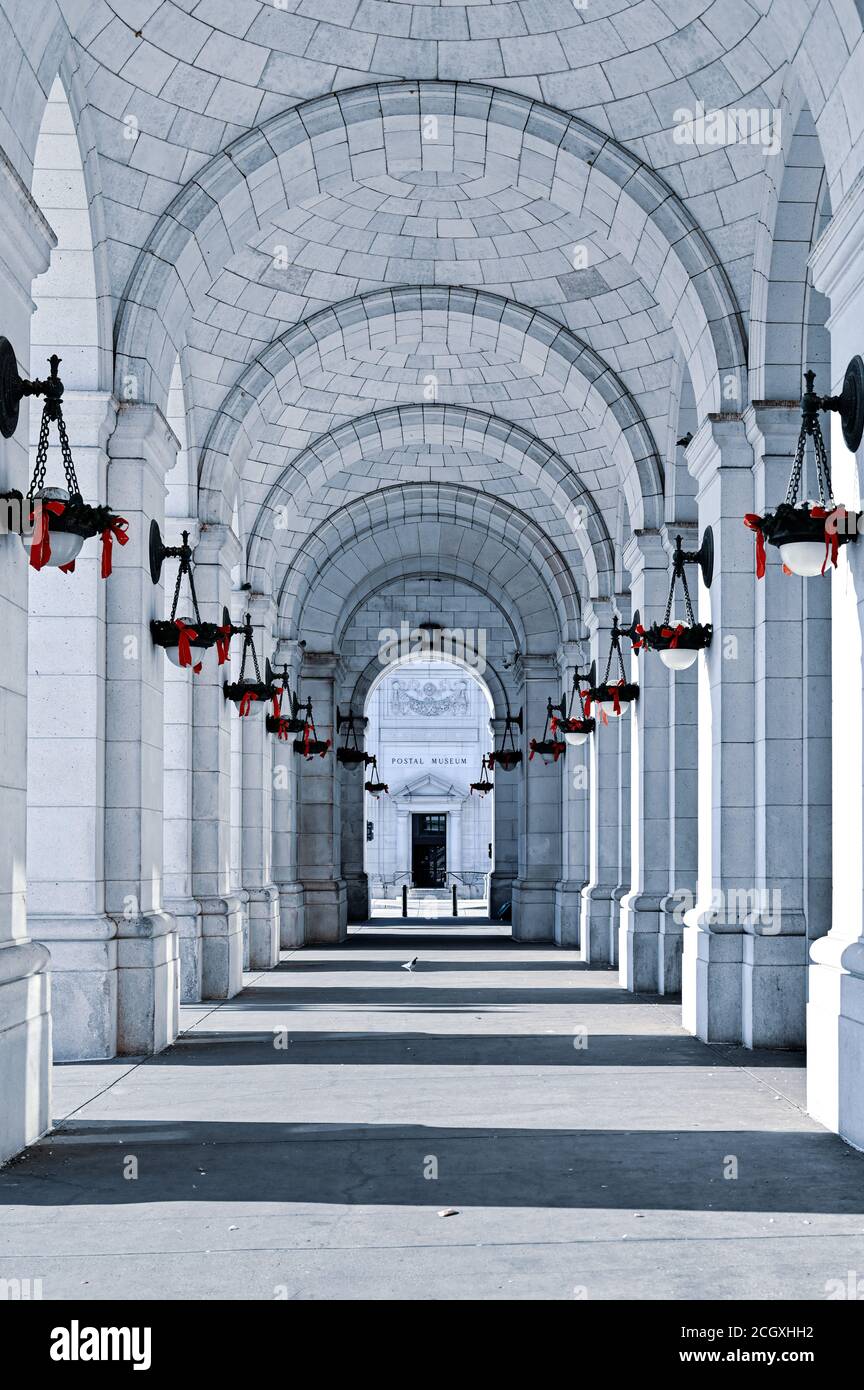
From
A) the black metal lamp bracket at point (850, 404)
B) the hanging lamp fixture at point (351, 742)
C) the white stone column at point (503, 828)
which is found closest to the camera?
the black metal lamp bracket at point (850, 404)

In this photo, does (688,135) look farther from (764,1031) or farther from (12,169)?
(764,1031)

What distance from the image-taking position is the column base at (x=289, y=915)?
25.0m

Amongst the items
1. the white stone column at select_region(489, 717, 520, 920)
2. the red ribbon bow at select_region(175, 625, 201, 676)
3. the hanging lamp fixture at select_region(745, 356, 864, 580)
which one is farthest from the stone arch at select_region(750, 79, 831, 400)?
the white stone column at select_region(489, 717, 520, 920)

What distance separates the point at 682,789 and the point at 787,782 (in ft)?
12.3

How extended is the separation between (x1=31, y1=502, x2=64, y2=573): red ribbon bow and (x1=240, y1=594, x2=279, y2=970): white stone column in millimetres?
12188

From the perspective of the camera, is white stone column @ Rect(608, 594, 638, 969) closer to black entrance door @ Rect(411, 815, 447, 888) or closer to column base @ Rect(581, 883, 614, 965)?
column base @ Rect(581, 883, 614, 965)

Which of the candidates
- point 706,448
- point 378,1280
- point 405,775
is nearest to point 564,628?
point 706,448

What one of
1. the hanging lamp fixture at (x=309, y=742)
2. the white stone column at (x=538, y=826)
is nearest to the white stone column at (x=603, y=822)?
the hanging lamp fixture at (x=309, y=742)

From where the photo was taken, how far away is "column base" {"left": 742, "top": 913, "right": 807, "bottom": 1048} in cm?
1166

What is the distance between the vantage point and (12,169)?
7.82 m

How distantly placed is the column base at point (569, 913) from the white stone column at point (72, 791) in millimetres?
14064

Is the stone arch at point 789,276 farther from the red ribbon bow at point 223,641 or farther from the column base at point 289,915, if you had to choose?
the column base at point 289,915

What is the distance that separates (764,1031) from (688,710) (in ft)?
15.0

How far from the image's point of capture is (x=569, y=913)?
2514 centimetres
